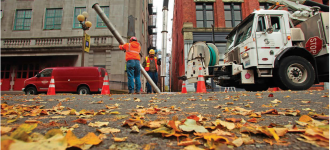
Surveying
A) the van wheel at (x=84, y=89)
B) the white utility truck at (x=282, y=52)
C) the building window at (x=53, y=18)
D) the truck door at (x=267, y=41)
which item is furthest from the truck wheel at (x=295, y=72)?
the building window at (x=53, y=18)

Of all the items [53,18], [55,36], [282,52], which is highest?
[53,18]

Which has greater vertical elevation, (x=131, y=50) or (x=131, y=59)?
(x=131, y=50)

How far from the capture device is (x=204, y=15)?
50.7ft

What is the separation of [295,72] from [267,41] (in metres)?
1.50

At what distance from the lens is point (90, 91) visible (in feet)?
32.1

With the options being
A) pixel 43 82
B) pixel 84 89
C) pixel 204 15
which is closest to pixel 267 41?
pixel 84 89

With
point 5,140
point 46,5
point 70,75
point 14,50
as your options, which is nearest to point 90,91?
point 70,75

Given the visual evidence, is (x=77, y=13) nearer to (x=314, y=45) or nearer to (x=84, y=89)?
(x=84, y=89)

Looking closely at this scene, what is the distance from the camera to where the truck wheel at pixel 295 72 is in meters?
5.78

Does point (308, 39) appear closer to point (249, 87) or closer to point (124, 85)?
point (249, 87)

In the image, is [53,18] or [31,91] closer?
[31,91]

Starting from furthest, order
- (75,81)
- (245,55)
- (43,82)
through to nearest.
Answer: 1. (43,82)
2. (75,81)
3. (245,55)

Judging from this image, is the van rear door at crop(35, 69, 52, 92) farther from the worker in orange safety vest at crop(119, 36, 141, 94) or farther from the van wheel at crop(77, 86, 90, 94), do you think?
the worker in orange safety vest at crop(119, 36, 141, 94)

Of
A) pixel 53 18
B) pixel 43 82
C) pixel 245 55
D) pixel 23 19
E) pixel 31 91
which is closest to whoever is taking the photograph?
pixel 245 55
